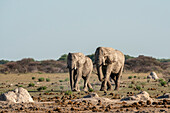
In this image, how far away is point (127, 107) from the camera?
1736 cm

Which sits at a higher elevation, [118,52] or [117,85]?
[118,52]

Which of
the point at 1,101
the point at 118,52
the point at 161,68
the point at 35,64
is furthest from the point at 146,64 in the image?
the point at 1,101

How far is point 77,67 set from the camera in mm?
28125

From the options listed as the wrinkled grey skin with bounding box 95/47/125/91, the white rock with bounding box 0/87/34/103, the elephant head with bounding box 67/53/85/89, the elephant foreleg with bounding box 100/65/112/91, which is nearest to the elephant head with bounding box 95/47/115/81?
the wrinkled grey skin with bounding box 95/47/125/91

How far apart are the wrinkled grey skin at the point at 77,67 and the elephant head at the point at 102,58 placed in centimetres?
105

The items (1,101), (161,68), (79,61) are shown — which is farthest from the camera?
(161,68)

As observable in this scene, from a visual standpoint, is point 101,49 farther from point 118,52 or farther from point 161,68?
point 161,68

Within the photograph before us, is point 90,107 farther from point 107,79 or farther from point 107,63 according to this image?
point 107,63

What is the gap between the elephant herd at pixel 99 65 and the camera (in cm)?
2786

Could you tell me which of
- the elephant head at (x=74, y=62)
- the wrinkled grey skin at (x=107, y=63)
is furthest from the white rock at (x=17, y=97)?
the wrinkled grey skin at (x=107, y=63)

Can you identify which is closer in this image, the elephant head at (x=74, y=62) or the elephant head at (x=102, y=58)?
the elephant head at (x=74, y=62)

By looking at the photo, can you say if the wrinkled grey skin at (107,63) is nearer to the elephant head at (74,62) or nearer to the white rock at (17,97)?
the elephant head at (74,62)

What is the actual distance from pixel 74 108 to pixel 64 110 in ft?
1.35

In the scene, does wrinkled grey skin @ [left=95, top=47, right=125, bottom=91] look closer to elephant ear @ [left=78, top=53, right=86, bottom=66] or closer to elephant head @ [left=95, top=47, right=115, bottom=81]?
elephant head @ [left=95, top=47, right=115, bottom=81]
